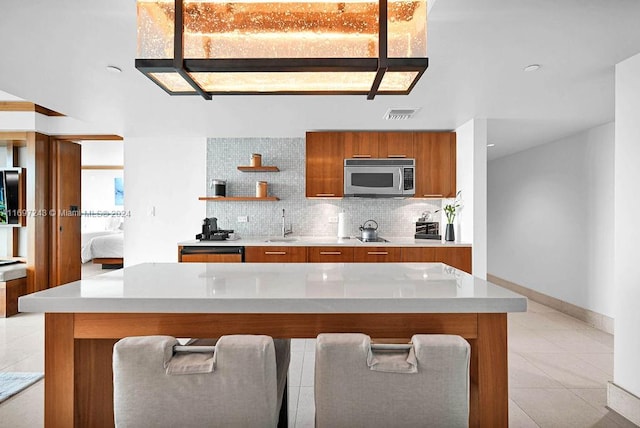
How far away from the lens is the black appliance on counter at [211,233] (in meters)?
4.55

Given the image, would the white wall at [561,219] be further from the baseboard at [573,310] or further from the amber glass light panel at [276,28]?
the amber glass light panel at [276,28]

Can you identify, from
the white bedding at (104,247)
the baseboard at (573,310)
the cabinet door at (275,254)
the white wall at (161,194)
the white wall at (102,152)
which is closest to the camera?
the baseboard at (573,310)

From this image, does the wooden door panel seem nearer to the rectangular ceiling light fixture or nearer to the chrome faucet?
the chrome faucet

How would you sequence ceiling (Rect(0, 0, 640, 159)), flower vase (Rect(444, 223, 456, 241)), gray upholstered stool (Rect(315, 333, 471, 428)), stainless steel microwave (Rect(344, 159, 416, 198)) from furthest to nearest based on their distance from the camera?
1. stainless steel microwave (Rect(344, 159, 416, 198))
2. flower vase (Rect(444, 223, 456, 241))
3. ceiling (Rect(0, 0, 640, 159))
4. gray upholstered stool (Rect(315, 333, 471, 428))

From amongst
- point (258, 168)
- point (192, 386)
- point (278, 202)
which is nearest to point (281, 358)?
point (192, 386)

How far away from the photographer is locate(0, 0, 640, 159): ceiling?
192 cm

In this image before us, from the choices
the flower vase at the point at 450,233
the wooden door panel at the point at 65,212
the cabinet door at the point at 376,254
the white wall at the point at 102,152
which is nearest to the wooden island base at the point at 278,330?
the cabinet door at the point at 376,254

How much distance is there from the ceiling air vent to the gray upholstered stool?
2.96m

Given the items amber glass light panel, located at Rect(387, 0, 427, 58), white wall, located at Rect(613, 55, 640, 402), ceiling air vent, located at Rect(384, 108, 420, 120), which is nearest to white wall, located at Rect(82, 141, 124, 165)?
ceiling air vent, located at Rect(384, 108, 420, 120)

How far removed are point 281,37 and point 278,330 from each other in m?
1.12

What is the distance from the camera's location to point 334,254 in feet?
13.9

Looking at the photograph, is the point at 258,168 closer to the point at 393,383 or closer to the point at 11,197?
the point at 11,197

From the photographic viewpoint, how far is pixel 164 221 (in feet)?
16.8

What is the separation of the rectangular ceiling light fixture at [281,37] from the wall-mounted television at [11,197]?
15.3ft
